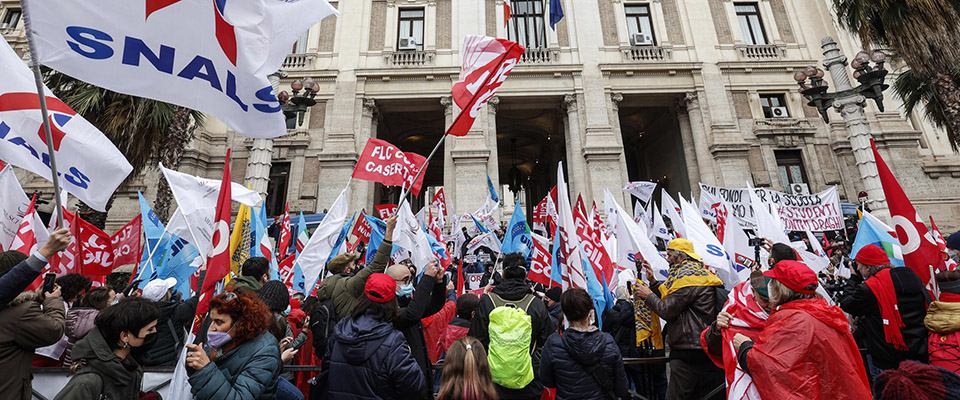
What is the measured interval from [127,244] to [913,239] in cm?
1035

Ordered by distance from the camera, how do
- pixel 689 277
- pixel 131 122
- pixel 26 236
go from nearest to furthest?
pixel 689 277 < pixel 26 236 < pixel 131 122

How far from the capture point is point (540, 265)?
255 inches

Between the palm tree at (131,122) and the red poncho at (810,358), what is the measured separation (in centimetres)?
1299

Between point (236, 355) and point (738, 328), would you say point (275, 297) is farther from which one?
point (738, 328)

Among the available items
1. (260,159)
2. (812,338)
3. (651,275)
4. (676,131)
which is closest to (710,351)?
(812,338)

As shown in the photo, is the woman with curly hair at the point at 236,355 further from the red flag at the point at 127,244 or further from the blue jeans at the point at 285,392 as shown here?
the red flag at the point at 127,244

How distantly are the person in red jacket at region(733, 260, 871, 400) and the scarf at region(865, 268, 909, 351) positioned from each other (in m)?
2.04

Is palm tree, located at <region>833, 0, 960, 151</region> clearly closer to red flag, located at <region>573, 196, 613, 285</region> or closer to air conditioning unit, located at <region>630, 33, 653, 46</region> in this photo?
air conditioning unit, located at <region>630, 33, 653, 46</region>

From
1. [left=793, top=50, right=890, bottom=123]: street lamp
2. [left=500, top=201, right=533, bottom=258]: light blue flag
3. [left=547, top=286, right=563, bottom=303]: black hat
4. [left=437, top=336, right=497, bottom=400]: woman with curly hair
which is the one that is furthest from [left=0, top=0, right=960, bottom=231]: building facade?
[left=437, top=336, right=497, bottom=400]: woman with curly hair

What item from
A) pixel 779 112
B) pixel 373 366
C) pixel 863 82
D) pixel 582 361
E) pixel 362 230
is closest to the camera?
pixel 373 366

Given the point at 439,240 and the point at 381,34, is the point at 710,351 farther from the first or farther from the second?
the point at 381,34

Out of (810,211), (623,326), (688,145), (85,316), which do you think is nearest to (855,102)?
(688,145)

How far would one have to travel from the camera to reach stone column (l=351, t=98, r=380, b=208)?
53.7 ft

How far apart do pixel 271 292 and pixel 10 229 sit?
13.8ft
